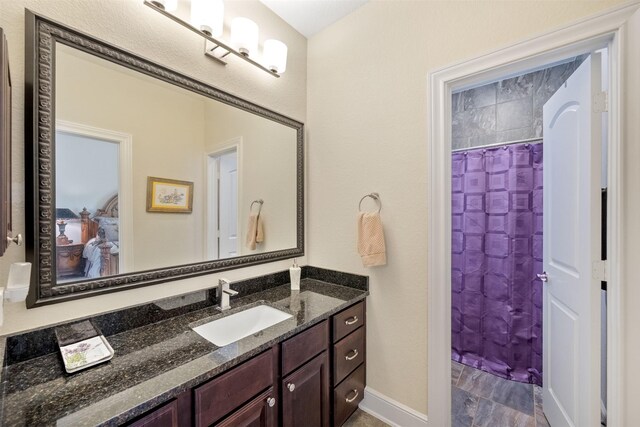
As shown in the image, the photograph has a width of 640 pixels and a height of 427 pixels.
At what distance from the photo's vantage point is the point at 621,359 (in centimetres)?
105

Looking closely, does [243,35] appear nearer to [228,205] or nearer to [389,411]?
[228,205]

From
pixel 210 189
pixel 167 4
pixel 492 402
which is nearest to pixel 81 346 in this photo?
pixel 210 189

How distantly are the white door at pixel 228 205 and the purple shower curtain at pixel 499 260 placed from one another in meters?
1.91

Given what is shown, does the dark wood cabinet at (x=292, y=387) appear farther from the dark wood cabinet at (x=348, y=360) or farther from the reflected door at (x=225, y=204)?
the reflected door at (x=225, y=204)

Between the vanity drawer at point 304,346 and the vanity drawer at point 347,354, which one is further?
the vanity drawer at point 347,354

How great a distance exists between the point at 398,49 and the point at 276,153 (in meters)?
0.99

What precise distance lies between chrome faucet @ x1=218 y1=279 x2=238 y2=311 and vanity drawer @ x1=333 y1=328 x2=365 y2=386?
63 cm

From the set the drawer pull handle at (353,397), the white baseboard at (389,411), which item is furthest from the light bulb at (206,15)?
the white baseboard at (389,411)

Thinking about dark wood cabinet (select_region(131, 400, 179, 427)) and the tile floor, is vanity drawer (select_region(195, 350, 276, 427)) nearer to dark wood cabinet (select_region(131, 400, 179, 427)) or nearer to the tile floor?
dark wood cabinet (select_region(131, 400, 179, 427))

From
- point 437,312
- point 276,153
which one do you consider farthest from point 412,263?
point 276,153

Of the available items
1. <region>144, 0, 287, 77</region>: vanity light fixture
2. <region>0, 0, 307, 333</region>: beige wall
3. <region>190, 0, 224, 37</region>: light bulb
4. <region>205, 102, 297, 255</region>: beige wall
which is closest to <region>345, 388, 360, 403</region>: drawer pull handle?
<region>0, 0, 307, 333</region>: beige wall

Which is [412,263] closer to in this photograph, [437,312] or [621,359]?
[437,312]

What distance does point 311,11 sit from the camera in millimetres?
1820

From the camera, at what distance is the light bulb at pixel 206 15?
1280mm
